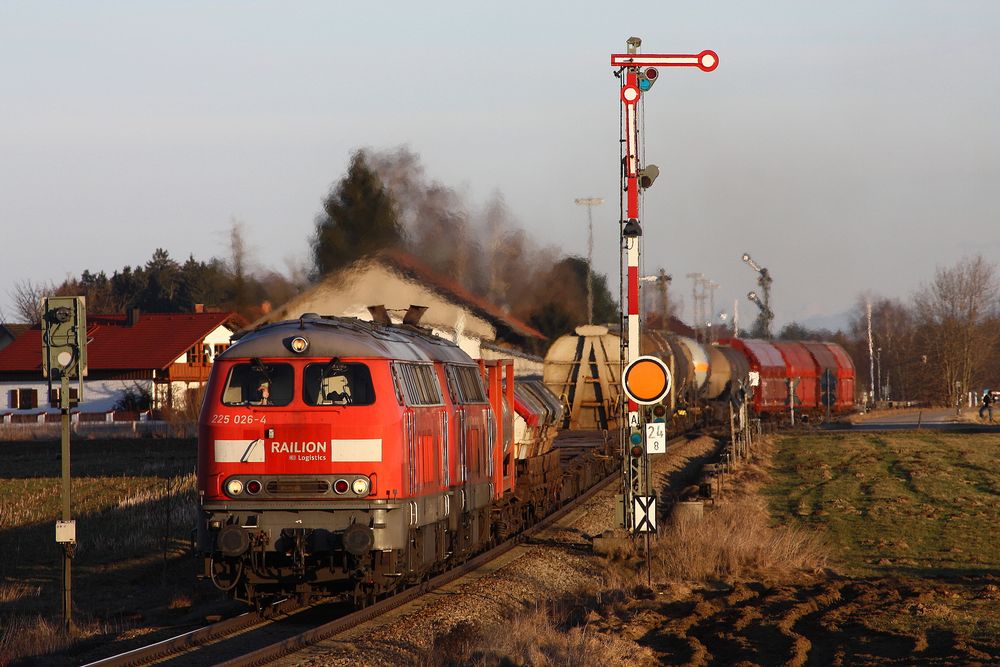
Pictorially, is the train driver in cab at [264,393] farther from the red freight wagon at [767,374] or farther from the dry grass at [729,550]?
the red freight wagon at [767,374]

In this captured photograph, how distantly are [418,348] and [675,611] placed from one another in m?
4.68

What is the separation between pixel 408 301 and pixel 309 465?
17.5m

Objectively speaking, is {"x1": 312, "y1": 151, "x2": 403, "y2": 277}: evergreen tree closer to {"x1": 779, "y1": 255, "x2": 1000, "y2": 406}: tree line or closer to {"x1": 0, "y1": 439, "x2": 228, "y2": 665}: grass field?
{"x1": 0, "y1": 439, "x2": 228, "y2": 665}: grass field

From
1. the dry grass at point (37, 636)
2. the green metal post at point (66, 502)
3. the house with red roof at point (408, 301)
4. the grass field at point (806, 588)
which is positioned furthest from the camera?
the house with red roof at point (408, 301)

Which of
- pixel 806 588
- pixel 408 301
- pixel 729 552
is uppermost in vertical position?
pixel 408 301

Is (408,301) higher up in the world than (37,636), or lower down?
higher up

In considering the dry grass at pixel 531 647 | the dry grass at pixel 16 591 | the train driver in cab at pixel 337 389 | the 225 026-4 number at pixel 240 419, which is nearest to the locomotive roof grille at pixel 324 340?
the train driver in cab at pixel 337 389

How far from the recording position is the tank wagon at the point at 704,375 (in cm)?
3647

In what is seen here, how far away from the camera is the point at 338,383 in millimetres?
14531

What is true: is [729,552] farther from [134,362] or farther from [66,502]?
[134,362]

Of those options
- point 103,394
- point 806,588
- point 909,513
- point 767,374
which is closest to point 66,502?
point 806,588

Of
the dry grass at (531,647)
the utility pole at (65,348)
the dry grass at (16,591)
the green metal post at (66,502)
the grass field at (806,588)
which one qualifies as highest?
the utility pole at (65,348)

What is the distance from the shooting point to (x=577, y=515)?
26.5 m

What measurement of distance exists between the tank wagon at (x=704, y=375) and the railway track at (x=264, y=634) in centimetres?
608
